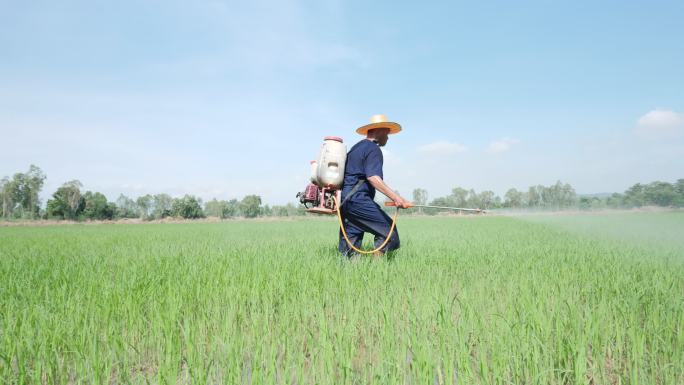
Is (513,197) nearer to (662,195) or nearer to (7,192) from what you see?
(662,195)

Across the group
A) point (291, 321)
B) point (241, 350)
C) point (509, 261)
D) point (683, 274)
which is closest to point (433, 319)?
point (291, 321)

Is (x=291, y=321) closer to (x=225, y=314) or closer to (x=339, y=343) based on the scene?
(x=225, y=314)

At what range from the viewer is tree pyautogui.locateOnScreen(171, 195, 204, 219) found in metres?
72.1

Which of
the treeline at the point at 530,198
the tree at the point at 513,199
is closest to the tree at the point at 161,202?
the treeline at the point at 530,198

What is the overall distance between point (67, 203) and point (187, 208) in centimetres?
2022

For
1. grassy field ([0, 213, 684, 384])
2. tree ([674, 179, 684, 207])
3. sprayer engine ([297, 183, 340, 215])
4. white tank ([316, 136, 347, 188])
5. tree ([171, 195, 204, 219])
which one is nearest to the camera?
grassy field ([0, 213, 684, 384])

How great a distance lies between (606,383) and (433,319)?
99 cm

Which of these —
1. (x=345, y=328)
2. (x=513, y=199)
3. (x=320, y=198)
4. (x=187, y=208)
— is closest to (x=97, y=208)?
(x=187, y=208)

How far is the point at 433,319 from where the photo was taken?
2.43 metres

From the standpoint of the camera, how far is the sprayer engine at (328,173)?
4.16 meters

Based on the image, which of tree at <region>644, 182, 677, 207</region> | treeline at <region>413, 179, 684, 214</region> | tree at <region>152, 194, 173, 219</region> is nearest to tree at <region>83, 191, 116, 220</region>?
tree at <region>152, 194, 173, 219</region>

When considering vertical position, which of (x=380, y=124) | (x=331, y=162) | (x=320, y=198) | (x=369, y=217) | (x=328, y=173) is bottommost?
(x=369, y=217)

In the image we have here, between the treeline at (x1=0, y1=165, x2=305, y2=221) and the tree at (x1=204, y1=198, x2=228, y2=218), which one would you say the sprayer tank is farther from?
the tree at (x1=204, y1=198, x2=228, y2=218)

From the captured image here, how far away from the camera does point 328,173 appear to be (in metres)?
4.18
